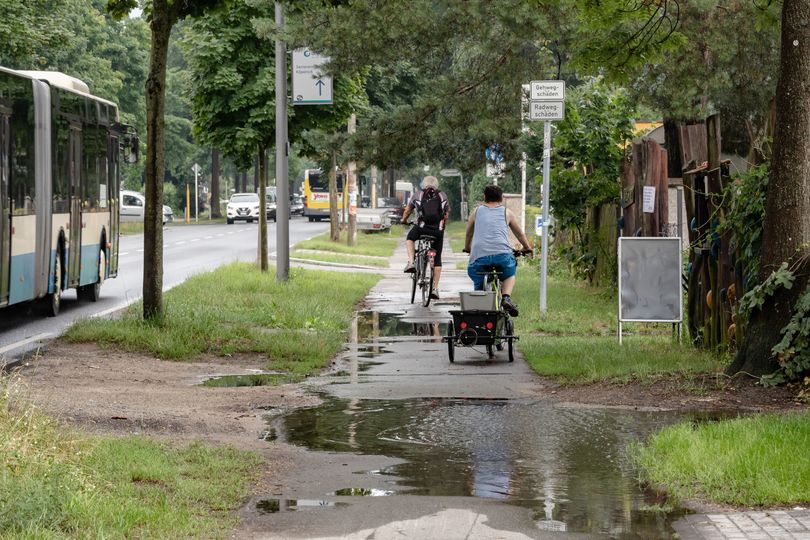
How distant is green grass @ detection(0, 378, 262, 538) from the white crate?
543cm

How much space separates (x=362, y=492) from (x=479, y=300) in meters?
6.24

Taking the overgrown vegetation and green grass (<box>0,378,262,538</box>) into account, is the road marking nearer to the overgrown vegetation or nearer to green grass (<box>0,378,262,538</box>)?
green grass (<box>0,378,262,538</box>)

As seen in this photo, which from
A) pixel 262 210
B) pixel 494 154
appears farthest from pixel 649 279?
pixel 494 154

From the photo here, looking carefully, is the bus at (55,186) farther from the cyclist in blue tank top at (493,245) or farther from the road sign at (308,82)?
the cyclist in blue tank top at (493,245)

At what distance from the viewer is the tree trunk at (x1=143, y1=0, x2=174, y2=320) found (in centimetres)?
1504

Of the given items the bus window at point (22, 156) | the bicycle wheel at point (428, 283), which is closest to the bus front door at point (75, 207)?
the bus window at point (22, 156)

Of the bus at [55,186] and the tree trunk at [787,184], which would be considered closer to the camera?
the tree trunk at [787,184]

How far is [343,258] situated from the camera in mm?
36656

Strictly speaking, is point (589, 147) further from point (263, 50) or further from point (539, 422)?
point (539, 422)

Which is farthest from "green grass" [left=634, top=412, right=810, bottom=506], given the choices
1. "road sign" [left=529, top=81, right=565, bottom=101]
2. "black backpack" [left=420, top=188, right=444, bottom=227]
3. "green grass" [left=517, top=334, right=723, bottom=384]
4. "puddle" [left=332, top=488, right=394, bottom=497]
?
"black backpack" [left=420, top=188, right=444, bottom=227]

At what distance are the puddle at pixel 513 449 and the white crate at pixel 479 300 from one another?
8.67 feet

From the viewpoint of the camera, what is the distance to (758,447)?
25.7 ft

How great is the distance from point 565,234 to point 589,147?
1014 centimetres

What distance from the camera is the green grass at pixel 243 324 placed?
14094 mm
